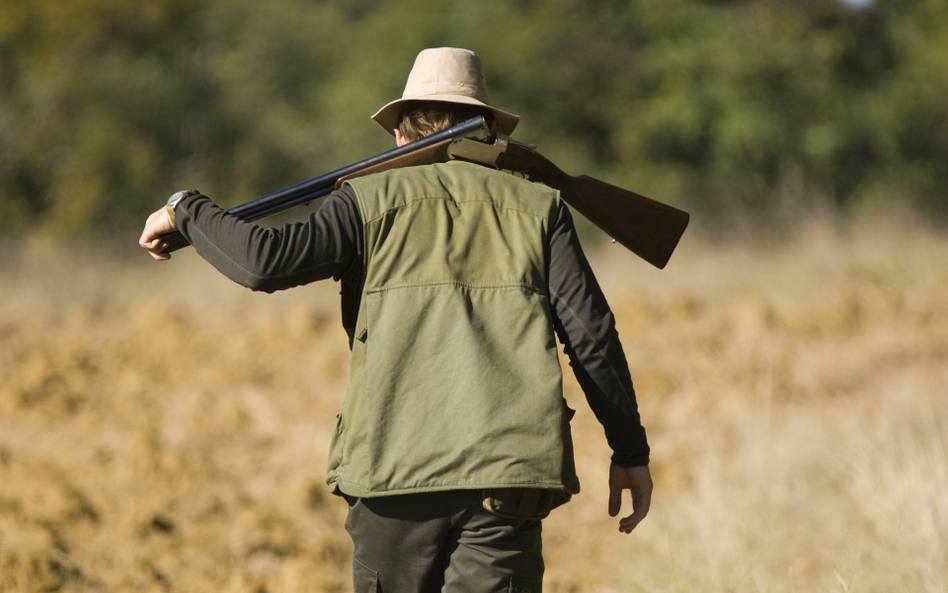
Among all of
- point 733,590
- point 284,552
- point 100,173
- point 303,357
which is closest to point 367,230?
point 733,590

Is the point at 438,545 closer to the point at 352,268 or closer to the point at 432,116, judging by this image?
the point at 352,268

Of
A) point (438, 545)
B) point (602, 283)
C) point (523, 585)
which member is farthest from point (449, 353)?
point (602, 283)

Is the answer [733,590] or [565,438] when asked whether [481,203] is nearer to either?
[565,438]

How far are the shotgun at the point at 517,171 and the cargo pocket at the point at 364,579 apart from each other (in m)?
0.83

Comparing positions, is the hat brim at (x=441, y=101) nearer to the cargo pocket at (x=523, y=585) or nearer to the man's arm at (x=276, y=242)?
the man's arm at (x=276, y=242)

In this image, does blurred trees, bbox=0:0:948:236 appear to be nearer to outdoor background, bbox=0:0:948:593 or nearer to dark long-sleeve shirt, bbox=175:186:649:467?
outdoor background, bbox=0:0:948:593

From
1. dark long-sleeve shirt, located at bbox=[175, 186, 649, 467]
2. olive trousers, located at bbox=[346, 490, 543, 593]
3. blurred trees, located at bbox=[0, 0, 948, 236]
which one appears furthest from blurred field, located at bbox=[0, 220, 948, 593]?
blurred trees, located at bbox=[0, 0, 948, 236]

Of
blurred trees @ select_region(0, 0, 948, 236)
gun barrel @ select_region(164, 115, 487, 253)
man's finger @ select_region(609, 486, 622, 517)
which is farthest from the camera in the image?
blurred trees @ select_region(0, 0, 948, 236)

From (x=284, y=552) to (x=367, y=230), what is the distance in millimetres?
2568

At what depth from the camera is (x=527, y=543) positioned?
1.97 m

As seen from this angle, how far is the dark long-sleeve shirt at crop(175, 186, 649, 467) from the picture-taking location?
1.81 meters

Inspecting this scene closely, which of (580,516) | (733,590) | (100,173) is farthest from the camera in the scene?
(100,173)

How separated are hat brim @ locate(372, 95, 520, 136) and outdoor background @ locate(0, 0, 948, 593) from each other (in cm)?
195

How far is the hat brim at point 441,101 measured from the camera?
2066 millimetres
